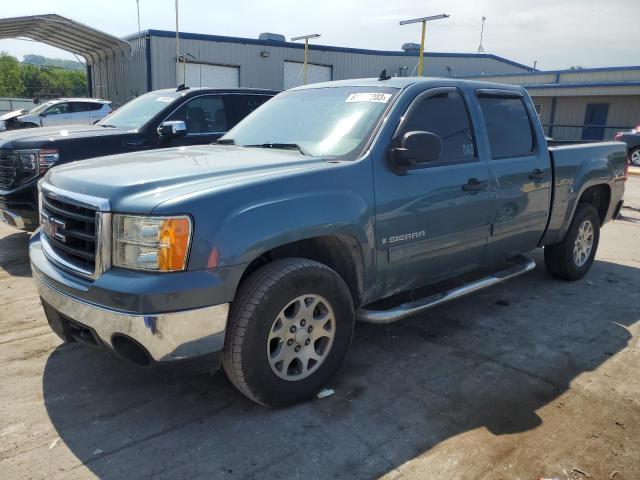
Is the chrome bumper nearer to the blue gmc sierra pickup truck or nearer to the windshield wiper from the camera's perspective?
the blue gmc sierra pickup truck

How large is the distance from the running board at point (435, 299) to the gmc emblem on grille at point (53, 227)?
184 cm

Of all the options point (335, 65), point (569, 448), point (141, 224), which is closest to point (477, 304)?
point (569, 448)

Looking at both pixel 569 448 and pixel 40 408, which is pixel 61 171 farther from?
pixel 569 448

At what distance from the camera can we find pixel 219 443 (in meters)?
2.83

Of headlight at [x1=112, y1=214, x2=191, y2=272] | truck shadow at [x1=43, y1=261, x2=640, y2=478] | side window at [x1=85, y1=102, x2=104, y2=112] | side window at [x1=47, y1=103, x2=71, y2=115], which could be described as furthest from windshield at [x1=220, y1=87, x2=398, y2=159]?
side window at [x1=47, y1=103, x2=71, y2=115]

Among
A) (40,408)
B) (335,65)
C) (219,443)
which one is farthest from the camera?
(335,65)

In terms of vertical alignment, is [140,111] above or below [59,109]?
above

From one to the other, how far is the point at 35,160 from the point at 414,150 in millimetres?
4394

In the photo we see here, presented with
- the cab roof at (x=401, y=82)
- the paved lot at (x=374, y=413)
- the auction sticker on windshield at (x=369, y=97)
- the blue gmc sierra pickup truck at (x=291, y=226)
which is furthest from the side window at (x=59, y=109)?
the auction sticker on windshield at (x=369, y=97)

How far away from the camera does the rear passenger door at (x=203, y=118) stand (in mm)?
7020

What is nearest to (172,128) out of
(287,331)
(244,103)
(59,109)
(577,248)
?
(244,103)

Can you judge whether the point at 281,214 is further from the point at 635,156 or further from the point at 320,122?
the point at 635,156

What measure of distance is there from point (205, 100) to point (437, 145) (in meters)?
4.57

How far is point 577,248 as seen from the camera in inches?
223
